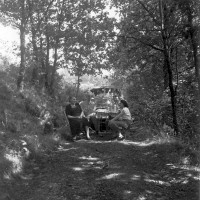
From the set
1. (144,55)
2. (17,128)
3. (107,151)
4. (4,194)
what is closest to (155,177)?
(107,151)

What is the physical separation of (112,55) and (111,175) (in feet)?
29.7

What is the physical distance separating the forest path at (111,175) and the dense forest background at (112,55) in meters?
0.99

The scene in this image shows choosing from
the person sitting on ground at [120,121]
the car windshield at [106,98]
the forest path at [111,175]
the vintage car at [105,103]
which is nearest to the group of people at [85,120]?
the person sitting on ground at [120,121]

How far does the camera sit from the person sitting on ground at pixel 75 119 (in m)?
10.3

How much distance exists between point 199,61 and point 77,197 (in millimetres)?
10111

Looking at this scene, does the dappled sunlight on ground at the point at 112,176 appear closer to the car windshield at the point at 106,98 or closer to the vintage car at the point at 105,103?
the vintage car at the point at 105,103

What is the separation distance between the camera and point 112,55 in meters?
14.1

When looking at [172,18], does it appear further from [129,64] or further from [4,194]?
[4,194]

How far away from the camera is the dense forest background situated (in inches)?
397

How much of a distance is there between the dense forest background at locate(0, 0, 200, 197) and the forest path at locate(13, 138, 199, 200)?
987 millimetres

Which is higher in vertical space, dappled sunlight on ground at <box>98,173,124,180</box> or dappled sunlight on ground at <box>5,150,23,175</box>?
dappled sunlight on ground at <box>5,150,23,175</box>

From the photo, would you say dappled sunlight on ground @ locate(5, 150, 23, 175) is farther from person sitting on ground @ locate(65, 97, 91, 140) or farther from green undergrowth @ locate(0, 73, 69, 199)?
person sitting on ground @ locate(65, 97, 91, 140)

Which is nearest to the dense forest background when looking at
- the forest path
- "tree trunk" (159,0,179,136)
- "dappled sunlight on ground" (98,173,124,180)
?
"tree trunk" (159,0,179,136)

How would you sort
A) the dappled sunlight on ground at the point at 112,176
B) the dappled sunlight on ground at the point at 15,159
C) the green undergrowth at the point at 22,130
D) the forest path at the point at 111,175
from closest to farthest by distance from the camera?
the forest path at the point at 111,175 < the dappled sunlight on ground at the point at 112,176 < the dappled sunlight on ground at the point at 15,159 < the green undergrowth at the point at 22,130
